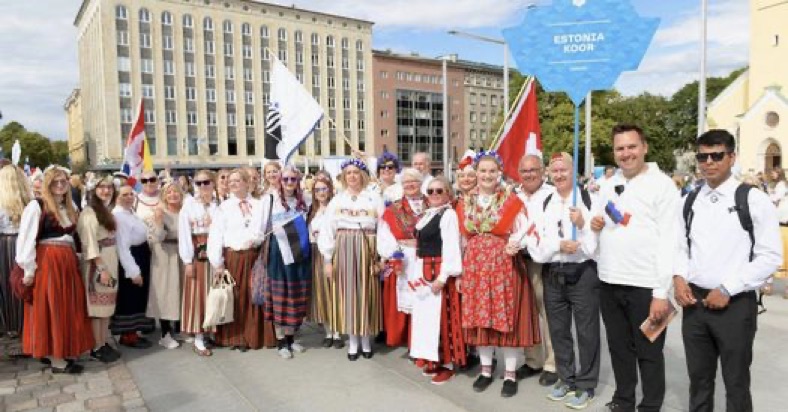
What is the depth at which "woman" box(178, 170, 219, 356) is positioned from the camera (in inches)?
229

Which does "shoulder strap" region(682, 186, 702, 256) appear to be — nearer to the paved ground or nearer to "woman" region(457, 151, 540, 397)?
"woman" region(457, 151, 540, 397)

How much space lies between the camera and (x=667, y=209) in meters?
3.59

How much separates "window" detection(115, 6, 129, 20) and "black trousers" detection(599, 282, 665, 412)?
189 ft

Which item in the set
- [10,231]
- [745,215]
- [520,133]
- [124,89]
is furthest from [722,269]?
[124,89]

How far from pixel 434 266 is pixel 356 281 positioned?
3.69 feet

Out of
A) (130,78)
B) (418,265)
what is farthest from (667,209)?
(130,78)

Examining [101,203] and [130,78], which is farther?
[130,78]

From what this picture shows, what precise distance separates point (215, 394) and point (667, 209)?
379cm

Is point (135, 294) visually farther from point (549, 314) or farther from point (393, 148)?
point (393, 148)

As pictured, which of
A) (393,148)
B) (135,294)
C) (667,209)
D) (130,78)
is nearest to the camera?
(667,209)

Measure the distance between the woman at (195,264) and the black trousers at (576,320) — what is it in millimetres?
3428

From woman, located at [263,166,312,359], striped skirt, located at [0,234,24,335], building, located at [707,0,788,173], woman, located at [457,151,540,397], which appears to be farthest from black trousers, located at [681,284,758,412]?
building, located at [707,0,788,173]

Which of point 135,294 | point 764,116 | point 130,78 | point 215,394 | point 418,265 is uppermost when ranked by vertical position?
point 130,78

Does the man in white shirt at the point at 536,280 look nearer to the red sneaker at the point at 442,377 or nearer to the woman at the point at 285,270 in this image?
the red sneaker at the point at 442,377
